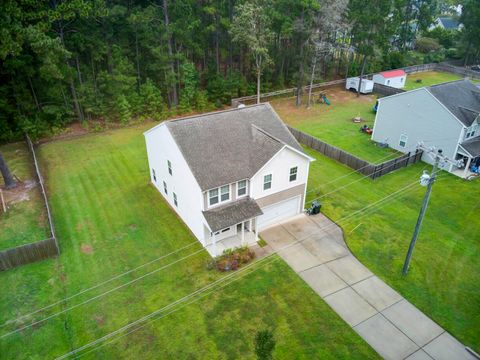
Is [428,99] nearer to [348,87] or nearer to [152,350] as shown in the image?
[348,87]

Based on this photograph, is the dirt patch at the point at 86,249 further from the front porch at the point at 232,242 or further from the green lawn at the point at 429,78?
the green lawn at the point at 429,78

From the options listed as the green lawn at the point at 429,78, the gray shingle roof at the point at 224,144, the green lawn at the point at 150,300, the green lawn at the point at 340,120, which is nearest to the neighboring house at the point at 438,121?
the green lawn at the point at 340,120

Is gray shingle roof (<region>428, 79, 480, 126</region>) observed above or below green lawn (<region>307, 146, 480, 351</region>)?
above

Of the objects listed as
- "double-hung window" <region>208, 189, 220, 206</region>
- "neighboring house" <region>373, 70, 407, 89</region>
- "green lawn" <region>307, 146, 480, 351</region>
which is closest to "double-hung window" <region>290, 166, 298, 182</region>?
"green lawn" <region>307, 146, 480, 351</region>

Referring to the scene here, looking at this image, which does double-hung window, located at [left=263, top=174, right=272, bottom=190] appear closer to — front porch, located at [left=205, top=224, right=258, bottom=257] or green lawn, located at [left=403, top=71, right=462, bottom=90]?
front porch, located at [left=205, top=224, right=258, bottom=257]

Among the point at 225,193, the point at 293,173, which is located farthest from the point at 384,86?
the point at 225,193

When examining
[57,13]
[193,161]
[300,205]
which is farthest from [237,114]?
[57,13]
